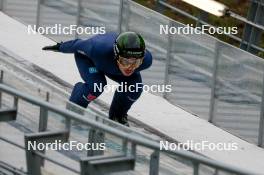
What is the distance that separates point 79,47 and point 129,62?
0.96 m

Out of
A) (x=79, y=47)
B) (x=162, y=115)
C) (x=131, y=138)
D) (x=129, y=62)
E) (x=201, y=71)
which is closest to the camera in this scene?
(x=131, y=138)

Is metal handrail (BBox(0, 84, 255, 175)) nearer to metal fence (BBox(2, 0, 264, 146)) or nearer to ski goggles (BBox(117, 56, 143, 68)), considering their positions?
ski goggles (BBox(117, 56, 143, 68))

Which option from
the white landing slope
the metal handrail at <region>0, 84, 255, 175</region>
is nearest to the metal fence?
the white landing slope

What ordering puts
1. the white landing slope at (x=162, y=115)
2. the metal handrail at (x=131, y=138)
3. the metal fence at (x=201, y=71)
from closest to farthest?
the metal handrail at (x=131, y=138) < the white landing slope at (x=162, y=115) < the metal fence at (x=201, y=71)

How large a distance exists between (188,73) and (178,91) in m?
0.31

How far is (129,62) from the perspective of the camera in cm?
1296

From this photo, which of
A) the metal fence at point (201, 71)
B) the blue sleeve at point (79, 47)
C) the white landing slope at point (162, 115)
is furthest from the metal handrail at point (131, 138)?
the metal fence at point (201, 71)

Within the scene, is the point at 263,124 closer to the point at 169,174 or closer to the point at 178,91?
the point at 178,91

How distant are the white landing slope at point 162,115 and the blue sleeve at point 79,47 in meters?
2.04

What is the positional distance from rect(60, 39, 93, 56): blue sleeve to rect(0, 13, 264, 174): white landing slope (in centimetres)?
204

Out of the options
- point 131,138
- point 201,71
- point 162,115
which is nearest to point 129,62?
point 162,115

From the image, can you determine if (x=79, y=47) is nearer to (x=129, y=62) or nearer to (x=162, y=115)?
(x=129, y=62)

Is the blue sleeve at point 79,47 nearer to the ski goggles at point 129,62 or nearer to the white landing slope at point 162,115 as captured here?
the ski goggles at point 129,62

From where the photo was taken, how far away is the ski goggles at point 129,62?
12.9 meters
